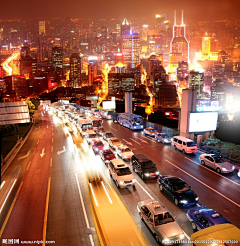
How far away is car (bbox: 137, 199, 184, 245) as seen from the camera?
11.1 m

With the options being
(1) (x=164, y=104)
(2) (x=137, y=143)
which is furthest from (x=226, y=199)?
(1) (x=164, y=104)

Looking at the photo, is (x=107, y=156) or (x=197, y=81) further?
(x=197, y=81)

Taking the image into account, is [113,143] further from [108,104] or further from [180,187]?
[108,104]

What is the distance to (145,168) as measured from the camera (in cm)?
1883

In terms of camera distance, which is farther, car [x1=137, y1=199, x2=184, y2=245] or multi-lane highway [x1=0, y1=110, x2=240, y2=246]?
multi-lane highway [x1=0, y1=110, x2=240, y2=246]

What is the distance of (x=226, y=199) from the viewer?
15586 mm

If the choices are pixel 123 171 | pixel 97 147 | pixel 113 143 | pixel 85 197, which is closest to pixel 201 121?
pixel 113 143

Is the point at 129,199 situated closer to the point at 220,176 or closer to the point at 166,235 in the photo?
the point at 166,235

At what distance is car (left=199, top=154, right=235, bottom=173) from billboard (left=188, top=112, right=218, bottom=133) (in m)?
7.46

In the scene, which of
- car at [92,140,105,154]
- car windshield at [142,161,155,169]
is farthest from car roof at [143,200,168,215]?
car at [92,140,105,154]

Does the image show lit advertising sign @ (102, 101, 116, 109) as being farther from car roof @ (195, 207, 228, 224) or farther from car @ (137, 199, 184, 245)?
car roof @ (195, 207, 228, 224)

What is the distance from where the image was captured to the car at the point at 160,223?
11.1 metres

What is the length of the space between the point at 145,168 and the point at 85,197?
5.19 m

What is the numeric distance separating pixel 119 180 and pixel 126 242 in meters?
6.16
